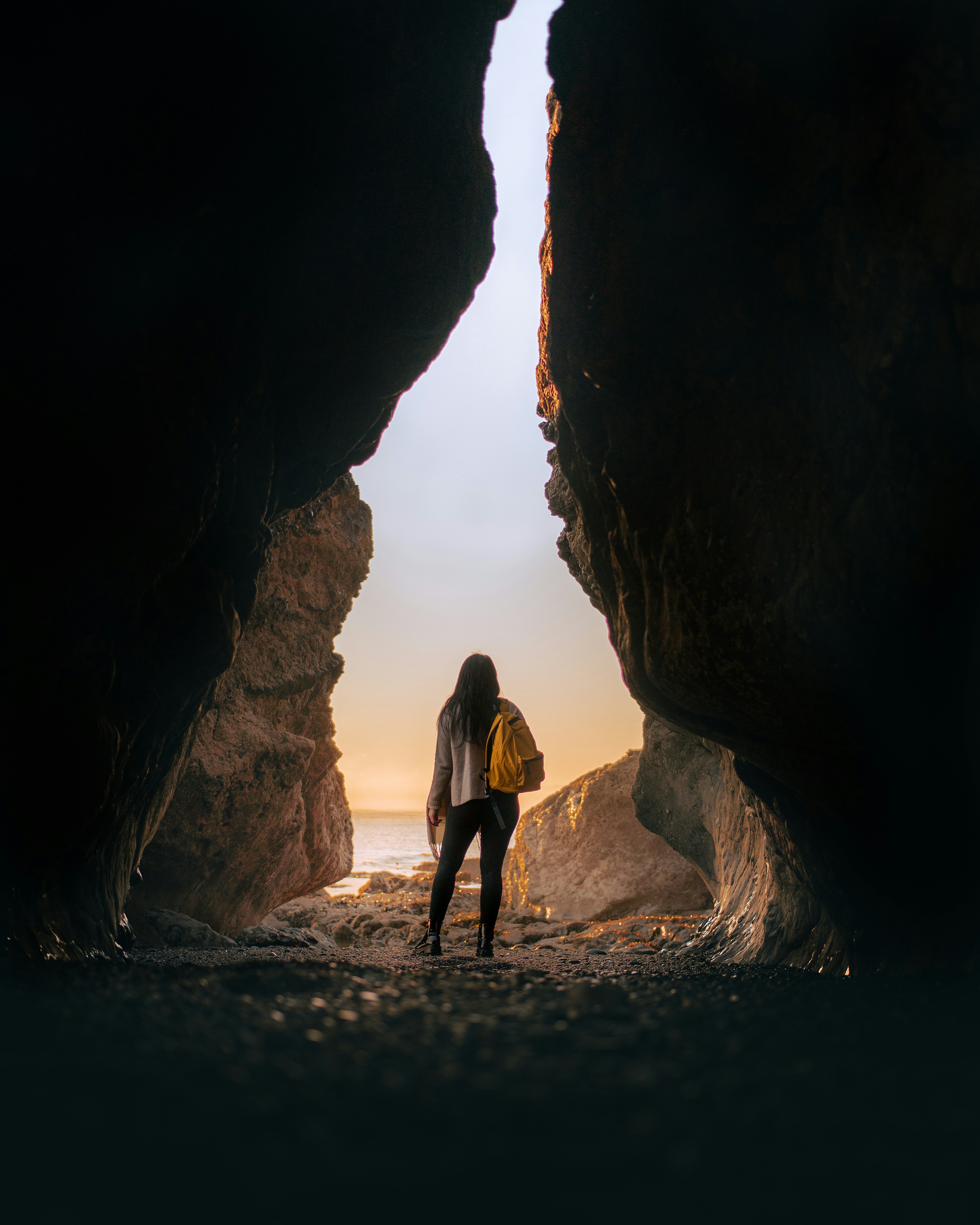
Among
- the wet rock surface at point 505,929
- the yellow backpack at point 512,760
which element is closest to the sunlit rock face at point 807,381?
the yellow backpack at point 512,760

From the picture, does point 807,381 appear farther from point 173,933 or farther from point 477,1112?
point 173,933

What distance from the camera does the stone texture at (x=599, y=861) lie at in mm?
9289

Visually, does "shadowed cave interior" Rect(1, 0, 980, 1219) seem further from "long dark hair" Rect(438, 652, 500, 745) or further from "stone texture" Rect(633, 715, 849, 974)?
"long dark hair" Rect(438, 652, 500, 745)

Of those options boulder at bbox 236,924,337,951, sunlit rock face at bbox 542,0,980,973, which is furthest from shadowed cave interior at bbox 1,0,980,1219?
boulder at bbox 236,924,337,951

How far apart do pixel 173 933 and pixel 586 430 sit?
5.43 m

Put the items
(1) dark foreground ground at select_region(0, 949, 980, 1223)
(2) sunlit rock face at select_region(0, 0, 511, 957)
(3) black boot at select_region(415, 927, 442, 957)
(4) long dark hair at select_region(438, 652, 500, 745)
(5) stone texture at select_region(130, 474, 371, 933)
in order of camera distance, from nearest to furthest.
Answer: (1) dark foreground ground at select_region(0, 949, 980, 1223), (2) sunlit rock face at select_region(0, 0, 511, 957), (3) black boot at select_region(415, 927, 442, 957), (4) long dark hair at select_region(438, 652, 500, 745), (5) stone texture at select_region(130, 474, 371, 933)

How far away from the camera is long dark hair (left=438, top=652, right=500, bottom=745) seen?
4941 millimetres

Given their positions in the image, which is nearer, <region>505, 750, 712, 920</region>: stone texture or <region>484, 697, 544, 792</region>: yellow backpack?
<region>484, 697, 544, 792</region>: yellow backpack

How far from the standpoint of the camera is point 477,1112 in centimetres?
108

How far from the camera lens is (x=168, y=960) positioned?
13.3ft

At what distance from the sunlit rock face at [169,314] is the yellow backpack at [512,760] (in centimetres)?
213

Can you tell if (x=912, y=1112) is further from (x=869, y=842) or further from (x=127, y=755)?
(x=127, y=755)

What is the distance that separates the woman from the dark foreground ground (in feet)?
9.24

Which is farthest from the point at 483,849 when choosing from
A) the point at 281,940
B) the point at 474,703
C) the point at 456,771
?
the point at 281,940
